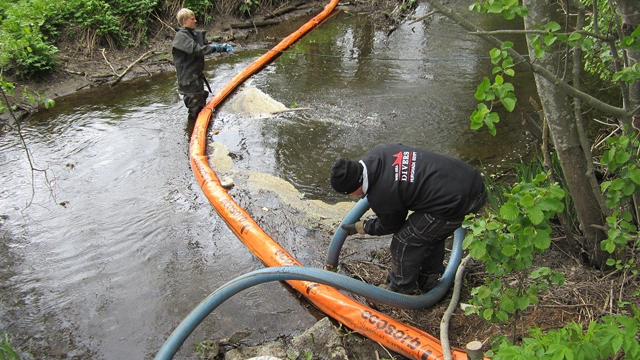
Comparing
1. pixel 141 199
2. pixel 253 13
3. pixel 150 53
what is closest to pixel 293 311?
pixel 141 199

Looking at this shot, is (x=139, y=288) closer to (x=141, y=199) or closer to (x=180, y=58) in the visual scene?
(x=141, y=199)

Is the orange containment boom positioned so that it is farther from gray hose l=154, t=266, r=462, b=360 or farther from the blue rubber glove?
the blue rubber glove

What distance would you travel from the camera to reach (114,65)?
923cm

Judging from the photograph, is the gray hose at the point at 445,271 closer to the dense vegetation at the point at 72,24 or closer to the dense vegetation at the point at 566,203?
the dense vegetation at the point at 566,203

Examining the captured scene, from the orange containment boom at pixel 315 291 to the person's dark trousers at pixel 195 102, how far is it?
0.38 meters

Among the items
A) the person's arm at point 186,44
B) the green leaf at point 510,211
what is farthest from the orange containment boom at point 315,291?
the green leaf at point 510,211

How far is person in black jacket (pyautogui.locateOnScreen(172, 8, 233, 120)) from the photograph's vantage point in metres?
6.43

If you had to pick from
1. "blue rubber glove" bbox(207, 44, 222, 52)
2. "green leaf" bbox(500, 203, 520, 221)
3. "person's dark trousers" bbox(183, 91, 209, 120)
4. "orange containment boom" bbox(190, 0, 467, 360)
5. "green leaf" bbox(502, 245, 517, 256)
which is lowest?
"orange containment boom" bbox(190, 0, 467, 360)

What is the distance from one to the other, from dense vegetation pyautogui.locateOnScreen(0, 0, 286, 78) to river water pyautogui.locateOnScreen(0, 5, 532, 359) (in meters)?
0.98

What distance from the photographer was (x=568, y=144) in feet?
11.0

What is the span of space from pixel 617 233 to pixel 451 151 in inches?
139

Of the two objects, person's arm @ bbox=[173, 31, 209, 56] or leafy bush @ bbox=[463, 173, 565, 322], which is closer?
leafy bush @ bbox=[463, 173, 565, 322]

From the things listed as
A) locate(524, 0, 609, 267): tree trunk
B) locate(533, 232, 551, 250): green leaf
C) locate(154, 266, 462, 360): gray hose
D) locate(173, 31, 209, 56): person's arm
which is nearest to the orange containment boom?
locate(154, 266, 462, 360): gray hose

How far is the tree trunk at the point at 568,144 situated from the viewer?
10.1 ft
